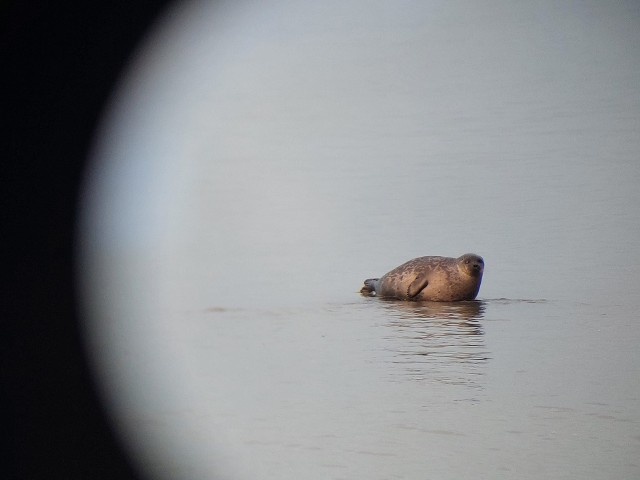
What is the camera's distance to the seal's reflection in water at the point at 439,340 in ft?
9.39

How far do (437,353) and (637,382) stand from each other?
0.69 m

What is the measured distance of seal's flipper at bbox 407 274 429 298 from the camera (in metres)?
4.70

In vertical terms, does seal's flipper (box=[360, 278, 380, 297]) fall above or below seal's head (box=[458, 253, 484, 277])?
below

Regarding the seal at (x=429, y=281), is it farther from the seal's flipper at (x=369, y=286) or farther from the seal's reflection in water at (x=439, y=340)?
the seal's reflection in water at (x=439, y=340)

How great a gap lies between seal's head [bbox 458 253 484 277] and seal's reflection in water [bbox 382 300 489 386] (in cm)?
16

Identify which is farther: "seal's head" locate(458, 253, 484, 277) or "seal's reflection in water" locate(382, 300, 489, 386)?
"seal's head" locate(458, 253, 484, 277)

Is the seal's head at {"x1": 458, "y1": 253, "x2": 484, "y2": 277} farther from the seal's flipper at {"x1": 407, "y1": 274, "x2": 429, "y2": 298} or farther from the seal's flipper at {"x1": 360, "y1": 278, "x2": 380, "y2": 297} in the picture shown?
the seal's flipper at {"x1": 360, "y1": 278, "x2": 380, "y2": 297}

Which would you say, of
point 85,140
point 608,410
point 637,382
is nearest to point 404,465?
point 608,410

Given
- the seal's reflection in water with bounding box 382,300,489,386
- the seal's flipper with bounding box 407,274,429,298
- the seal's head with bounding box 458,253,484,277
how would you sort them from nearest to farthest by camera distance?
1. the seal's reflection in water with bounding box 382,300,489,386
2. the seal's head with bounding box 458,253,484,277
3. the seal's flipper with bounding box 407,274,429,298

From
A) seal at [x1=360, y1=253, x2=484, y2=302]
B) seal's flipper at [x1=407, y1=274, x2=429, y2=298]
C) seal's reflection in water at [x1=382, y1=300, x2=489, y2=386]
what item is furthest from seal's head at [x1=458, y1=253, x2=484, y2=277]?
seal's flipper at [x1=407, y1=274, x2=429, y2=298]

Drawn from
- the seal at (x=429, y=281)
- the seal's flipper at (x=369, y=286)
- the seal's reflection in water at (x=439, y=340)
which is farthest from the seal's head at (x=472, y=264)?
the seal's flipper at (x=369, y=286)

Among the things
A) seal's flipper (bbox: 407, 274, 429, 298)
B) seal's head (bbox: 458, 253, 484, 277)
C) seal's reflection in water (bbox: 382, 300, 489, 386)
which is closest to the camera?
seal's reflection in water (bbox: 382, 300, 489, 386)

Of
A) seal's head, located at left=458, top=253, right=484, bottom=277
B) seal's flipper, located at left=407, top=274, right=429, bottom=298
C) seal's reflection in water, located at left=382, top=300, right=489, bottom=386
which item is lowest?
Result: seal's reflection in water, located at left=382, top=300, right=489, bottom=386

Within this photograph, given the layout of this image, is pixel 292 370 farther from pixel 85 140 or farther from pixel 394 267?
pixel 394 267
